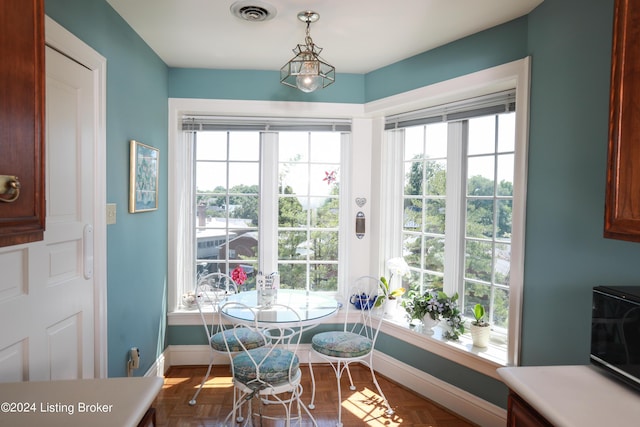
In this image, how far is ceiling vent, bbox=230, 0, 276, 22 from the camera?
6.57 ft

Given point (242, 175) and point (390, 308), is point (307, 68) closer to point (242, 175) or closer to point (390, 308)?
point (242, 175)

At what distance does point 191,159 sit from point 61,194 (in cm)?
158

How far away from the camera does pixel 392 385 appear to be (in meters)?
2.87

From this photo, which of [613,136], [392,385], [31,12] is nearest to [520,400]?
[613,136]

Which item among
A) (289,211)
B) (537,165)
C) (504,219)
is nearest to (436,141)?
(504,219)

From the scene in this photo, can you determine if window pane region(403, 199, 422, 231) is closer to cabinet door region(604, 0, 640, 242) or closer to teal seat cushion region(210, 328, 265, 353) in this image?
teal seat cushion region(210, 328, 265, 353)

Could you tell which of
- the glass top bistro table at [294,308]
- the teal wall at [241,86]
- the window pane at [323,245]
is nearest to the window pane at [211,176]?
the teal wall at [241,86]

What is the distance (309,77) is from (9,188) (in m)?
1.64

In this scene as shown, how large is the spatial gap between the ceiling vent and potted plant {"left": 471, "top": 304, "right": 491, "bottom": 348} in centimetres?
226

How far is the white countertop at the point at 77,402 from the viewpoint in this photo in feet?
3.16

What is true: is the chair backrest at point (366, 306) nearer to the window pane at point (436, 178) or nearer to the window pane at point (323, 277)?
the window pane at point (323, 277)

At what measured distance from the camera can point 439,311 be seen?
2.60 metres

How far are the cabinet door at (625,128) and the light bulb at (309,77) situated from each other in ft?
4.55

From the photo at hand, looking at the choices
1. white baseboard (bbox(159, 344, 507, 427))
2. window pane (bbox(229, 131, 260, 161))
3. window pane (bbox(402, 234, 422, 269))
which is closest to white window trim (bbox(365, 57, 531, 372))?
white baseboard (bbox(159, 344, 507, 427))
